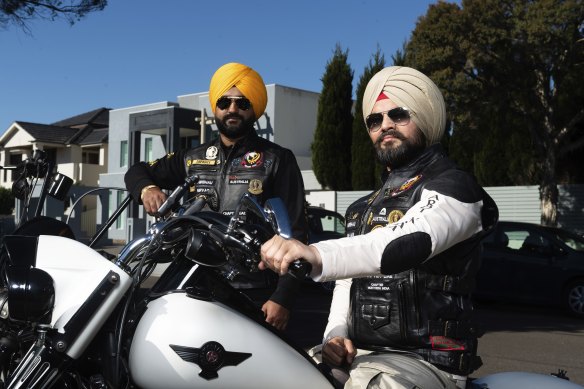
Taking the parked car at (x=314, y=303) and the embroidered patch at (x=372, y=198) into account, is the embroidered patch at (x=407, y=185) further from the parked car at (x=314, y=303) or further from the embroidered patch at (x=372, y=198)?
the parked car at (x=314, y=303)

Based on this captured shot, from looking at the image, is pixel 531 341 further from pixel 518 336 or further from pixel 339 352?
pixel 339 352

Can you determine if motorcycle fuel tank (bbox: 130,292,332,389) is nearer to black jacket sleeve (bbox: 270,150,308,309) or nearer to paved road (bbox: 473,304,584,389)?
black jacket sleeve (bbox: 270,150,308,309)

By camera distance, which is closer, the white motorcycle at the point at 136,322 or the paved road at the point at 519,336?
the white motorcycle at the point at 136,322

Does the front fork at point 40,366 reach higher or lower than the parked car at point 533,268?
higher

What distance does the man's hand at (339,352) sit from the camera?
89.7 inches

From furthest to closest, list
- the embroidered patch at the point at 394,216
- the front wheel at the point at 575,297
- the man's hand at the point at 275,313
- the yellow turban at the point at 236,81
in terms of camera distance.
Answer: the front wheel at the point at 575,297 < the yellow turban at the point at 236,81 < the man's hand at the point at 275,313 < the embroidered patch at the point at 394,216

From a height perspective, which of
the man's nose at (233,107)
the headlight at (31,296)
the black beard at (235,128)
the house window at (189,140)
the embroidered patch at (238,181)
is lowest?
the headlight at (31,296)

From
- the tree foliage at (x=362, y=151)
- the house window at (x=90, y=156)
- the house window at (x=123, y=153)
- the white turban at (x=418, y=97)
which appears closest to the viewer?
the white turban at (x=418, y=97)

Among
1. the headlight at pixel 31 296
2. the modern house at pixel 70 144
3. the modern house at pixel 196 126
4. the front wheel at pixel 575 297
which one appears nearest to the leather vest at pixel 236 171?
the headlight at pixel 31 296

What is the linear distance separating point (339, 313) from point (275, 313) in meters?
0.29

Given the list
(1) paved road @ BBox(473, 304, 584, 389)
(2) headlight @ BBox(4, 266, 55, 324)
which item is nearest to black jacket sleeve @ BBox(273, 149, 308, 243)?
(2) headlight @ BBox(4, 266, 55, 324)

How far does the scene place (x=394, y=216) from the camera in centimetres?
221

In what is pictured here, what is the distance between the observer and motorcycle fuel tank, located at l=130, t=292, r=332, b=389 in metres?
1.67

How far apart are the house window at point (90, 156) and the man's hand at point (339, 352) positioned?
4819cm
